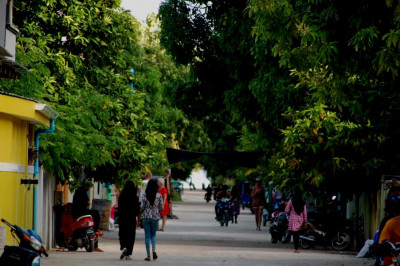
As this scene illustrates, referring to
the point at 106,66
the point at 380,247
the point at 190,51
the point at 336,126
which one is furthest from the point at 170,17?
the point at 380,247

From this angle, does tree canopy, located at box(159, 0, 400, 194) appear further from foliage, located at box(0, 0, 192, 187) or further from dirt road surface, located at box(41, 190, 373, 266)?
foliage, located at box(0, 0, 192, 187)

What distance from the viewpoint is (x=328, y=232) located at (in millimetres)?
26969

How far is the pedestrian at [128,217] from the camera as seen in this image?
71.6 ft

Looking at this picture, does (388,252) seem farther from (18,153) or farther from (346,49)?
(18,153)

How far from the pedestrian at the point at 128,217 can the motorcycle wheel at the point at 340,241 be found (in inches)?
269

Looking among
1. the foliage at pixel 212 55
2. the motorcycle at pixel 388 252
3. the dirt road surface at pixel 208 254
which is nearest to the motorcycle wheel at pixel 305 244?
the dirt road surface at pixel 208 254

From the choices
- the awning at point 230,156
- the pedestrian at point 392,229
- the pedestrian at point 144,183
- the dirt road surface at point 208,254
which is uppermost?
the awning at point 230,156

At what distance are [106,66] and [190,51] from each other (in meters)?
3.50

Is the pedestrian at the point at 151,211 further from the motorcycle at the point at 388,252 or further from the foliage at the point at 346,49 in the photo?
the motorcycle at the point at 388,252

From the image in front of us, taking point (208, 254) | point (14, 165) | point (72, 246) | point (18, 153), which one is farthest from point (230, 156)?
point (14, 165)

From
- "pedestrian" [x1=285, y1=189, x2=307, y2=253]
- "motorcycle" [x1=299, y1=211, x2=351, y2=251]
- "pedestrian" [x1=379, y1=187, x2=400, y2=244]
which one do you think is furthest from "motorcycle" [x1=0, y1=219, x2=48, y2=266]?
"motorcycle" [x1=299, y1=211, x2=351, y2=251]

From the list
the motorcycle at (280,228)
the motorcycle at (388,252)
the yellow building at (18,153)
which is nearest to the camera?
the motorcycle at (388,252)

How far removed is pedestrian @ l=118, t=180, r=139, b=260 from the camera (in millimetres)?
21812

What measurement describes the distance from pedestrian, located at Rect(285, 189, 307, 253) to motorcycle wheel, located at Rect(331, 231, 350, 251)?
5.04 feet
